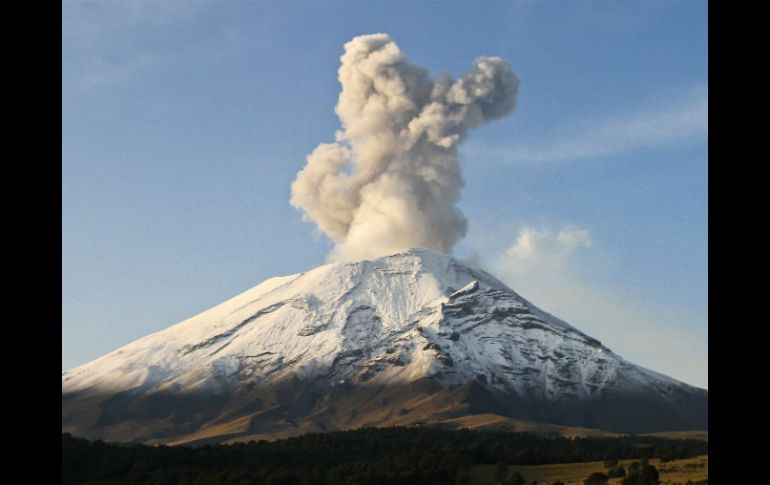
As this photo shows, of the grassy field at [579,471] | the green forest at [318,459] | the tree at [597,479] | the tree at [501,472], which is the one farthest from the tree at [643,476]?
the tree at [501,472]

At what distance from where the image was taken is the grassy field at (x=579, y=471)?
9581cm

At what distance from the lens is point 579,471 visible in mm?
112062

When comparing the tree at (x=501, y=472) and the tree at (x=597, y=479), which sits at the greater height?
the tree at (x=597, y=479)

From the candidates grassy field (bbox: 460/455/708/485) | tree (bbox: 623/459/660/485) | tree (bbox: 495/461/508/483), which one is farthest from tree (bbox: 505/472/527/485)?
tree (bbox: 623/459/660/485)

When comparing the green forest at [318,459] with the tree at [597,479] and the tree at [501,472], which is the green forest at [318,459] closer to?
the tree at [501,472]

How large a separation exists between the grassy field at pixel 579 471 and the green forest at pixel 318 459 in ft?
9.05

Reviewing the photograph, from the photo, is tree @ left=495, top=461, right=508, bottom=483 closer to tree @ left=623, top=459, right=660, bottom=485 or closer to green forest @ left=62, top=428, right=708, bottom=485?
green forest @ left=62, top=428, right=708, bottom=485

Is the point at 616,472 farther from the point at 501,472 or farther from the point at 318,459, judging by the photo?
the point at 318,459
